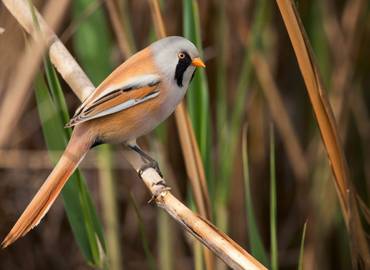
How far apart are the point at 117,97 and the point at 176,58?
0.15 m

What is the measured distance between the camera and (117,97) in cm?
153

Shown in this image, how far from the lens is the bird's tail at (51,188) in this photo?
1268 mm

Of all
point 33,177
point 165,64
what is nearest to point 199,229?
point 165,64

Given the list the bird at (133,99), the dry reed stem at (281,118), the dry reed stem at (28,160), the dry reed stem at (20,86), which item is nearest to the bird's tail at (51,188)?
the bird at (133,99)

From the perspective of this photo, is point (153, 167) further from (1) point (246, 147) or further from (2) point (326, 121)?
(1) point (246, 147)

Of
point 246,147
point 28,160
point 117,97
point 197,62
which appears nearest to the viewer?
point 197,62

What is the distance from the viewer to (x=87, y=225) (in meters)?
1.47

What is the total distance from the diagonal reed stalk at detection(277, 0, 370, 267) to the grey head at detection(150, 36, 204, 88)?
201 mm

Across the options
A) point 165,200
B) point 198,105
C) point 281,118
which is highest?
point 281,118

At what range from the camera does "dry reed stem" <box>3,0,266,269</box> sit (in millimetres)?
1216

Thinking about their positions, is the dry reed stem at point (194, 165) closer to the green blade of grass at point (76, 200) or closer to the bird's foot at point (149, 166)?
the bird's foot at point (149, 166)

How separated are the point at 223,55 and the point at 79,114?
2.13 feet

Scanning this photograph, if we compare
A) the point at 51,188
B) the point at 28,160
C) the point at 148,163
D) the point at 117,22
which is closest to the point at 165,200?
the point at 51,188

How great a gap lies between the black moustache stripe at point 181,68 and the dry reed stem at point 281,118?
34.7 inches
